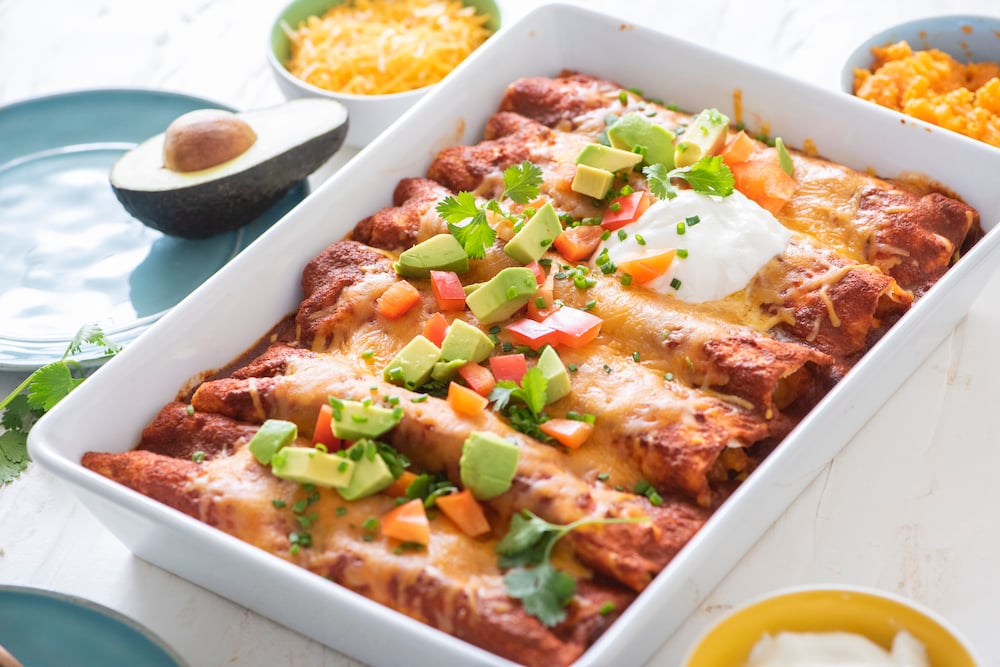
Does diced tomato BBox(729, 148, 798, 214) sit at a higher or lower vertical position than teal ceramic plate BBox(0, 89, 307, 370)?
higher

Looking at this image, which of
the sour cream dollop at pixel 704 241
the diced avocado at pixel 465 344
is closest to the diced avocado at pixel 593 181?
the sour cream dollop at pixel 704 241

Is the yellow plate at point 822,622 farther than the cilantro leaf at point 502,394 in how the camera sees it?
No

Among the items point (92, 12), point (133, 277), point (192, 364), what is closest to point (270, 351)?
point (192, 364)

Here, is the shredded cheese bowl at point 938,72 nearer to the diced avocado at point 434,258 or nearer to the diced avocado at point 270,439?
the diced avocado at point 434,258

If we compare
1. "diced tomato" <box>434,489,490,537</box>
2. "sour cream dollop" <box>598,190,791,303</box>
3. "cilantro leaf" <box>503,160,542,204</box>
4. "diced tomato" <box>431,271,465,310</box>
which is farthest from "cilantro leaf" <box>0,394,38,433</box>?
"sour cream dollop" <box>598,190,791,303</box>

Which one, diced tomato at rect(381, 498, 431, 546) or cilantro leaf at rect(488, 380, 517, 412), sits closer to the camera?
diced tomato at rect(381, 498, 431, 546)

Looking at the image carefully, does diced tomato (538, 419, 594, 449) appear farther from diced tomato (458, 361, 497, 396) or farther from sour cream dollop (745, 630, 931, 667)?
sour cream dollop (745, 630, 931, 667)

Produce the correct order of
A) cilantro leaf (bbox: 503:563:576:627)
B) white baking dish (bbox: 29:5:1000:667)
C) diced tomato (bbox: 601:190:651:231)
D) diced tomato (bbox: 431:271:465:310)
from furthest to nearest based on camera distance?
diced tomato (bbox: 601:190:651:231) → diced tomato (bbox: 431:271:465:310) → white baking dish (bbox: 29:5:1000:667) → cilantro leaf (bbox: 503:563:576:627)
